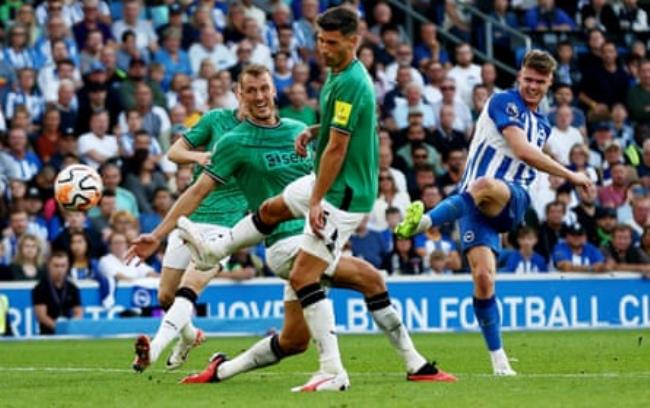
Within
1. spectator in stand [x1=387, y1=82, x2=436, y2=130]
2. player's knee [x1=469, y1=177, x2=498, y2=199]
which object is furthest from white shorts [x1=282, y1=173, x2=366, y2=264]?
spectator in stand [x1=387, y1=82, x2=436, y2=130]

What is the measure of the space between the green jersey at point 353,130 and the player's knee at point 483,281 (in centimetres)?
229

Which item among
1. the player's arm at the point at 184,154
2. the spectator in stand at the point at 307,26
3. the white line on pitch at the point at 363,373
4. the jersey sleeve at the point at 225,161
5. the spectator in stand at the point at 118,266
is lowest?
the white line on pitch at the point at 363,373

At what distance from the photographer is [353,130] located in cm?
1153

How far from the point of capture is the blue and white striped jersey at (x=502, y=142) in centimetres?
1399

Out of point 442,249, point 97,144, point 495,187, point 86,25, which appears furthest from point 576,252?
point 495,187

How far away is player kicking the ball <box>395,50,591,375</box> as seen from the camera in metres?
13.8

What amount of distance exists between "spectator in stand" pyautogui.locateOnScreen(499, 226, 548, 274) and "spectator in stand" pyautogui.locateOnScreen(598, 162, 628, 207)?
2.31 m

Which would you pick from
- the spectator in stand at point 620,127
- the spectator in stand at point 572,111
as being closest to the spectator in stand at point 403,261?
the spectator in stand at point 572,111

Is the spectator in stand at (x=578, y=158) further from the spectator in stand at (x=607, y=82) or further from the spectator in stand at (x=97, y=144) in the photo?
the spectator in stand at (x=97, y=144)

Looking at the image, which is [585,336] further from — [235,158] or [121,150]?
[235,158]

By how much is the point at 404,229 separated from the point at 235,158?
6.09 ft

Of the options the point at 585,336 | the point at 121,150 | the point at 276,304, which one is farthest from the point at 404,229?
the point at 121,150

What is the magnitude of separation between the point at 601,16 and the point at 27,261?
12256mm

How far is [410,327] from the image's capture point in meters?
23.2
